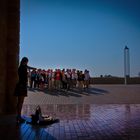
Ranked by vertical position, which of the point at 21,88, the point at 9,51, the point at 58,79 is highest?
the point at 9,51

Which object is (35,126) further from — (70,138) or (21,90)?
(70,138)

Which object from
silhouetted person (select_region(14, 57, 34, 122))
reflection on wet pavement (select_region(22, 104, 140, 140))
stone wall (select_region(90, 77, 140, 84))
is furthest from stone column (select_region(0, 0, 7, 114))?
stone wall (select_region(90, 77, 140, 84))

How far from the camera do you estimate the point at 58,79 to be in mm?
26875

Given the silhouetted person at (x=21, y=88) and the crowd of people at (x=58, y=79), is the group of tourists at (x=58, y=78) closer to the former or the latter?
the crowd of people at (x=58, y=79)

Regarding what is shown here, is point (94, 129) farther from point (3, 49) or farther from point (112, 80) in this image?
point (112, 80)

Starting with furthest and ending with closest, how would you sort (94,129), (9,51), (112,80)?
(112,80) < (9,51) < (94,129)

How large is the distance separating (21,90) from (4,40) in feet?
10.2

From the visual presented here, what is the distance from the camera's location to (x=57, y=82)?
2722 cm

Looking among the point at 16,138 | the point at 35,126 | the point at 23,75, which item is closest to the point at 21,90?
the point at 23,75

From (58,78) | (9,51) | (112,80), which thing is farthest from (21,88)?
(112,80)

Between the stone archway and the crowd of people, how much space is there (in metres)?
13.5

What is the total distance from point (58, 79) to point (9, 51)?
13692 millimetres

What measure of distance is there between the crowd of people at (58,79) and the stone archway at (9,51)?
1351cm

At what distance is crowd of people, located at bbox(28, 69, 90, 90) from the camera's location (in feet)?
88.7
